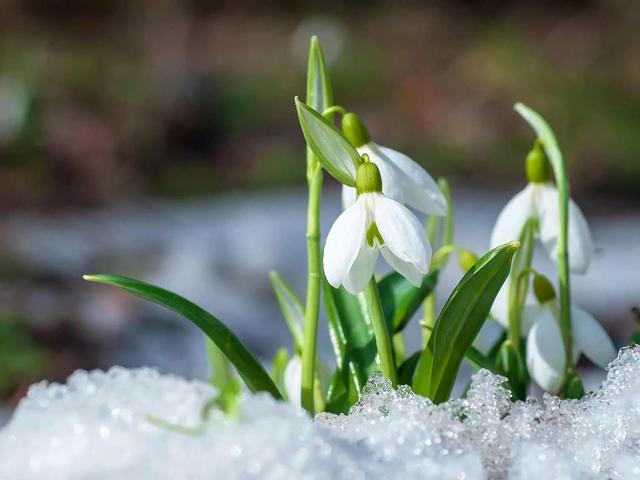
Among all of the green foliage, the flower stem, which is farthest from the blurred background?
the flower stem

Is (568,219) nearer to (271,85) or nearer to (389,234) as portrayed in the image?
(389,234)

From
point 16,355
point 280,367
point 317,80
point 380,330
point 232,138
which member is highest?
point 317,80

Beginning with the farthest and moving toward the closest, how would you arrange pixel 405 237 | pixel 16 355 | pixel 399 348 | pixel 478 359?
pixel 16 355, pixel 399 348, pixel 478 359, pixel 405 237

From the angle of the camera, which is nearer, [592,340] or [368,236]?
[368,236]

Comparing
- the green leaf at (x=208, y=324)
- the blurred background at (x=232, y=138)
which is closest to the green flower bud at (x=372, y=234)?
the green leaf at (x=208, y=324)

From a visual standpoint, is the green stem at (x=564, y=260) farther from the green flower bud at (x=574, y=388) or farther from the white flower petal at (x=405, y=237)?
the white flower petal at (x=405, y=237)

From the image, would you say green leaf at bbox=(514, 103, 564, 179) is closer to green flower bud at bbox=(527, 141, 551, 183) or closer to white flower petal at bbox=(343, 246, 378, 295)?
green flower bud at bbox=(527, 141, 551, 183)

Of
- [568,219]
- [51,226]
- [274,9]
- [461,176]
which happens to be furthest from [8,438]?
[274,9]

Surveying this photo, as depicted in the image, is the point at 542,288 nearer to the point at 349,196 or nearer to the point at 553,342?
the point at 553,342

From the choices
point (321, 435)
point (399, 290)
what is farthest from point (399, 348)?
point (321, 435)

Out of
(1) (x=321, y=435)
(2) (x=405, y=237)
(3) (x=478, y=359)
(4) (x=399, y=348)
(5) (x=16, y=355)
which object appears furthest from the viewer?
(5) (x=16, y=355)
